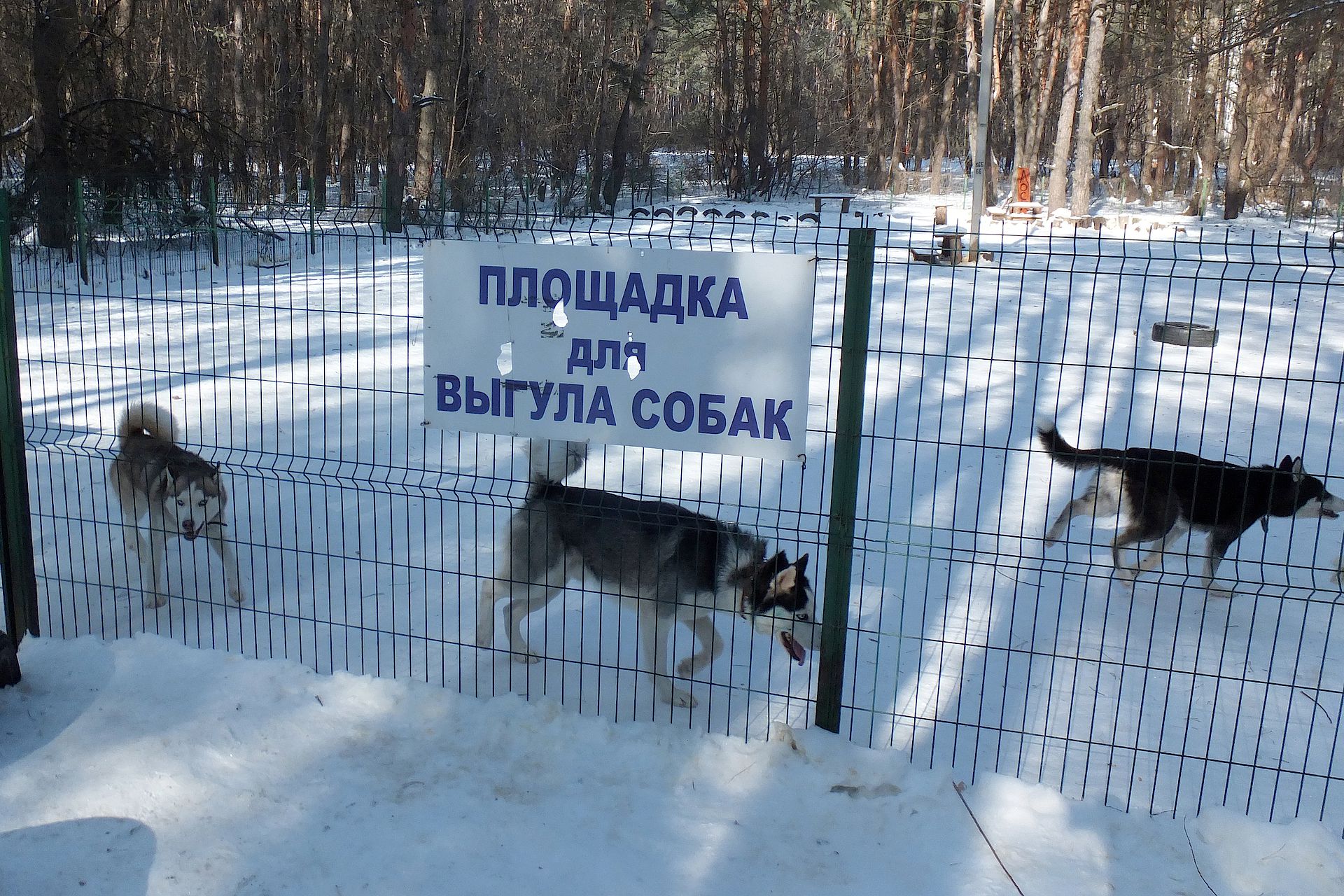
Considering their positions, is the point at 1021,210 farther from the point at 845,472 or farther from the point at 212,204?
the point at 845,472

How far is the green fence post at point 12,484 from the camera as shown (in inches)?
190

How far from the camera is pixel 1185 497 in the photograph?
19.9 ft

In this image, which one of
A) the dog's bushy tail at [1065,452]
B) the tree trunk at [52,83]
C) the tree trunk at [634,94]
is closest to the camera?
the dog's bushy tail at [1065,452]

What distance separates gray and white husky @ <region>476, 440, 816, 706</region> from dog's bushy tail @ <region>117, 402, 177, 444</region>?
2.34 meters

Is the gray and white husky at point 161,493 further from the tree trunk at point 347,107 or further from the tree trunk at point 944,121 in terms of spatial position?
the tree trunk at point 944,121

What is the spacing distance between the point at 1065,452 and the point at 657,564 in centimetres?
276

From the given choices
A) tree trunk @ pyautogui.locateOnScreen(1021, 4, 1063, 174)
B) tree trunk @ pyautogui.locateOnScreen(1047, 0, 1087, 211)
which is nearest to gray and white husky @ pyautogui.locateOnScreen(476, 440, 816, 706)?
tree trunk @ pyautogui.locateOnScreen(1047, 0, 1087, 211)

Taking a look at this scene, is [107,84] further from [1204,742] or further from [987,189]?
[987,189]

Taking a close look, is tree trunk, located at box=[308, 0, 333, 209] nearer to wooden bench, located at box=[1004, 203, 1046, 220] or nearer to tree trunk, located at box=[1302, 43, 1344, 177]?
wooden bench, located at box=[1004, 203, 1046, 220]

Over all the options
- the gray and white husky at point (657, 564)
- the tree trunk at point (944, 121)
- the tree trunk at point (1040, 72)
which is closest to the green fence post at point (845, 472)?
the gray and white husky at point (657, 564)

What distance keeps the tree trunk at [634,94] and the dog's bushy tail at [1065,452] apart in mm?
21942

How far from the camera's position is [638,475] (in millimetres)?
8047

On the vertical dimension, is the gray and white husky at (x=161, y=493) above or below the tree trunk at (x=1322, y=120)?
below

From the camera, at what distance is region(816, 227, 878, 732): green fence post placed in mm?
3926
